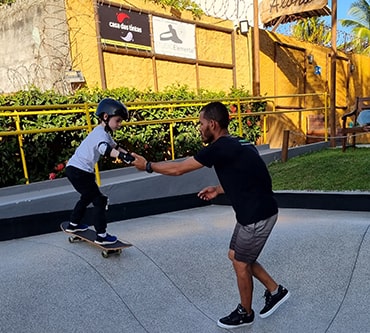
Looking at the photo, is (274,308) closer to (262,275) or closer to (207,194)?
(262,275)

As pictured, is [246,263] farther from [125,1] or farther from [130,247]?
[125,1]

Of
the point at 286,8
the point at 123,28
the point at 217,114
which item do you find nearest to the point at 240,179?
the point at 217,114

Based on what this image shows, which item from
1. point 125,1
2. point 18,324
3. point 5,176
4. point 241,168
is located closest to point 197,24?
point 125,1

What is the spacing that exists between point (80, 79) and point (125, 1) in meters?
2.07

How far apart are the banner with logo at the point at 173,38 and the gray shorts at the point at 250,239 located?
21.2ft

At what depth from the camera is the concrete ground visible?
2.54 meters

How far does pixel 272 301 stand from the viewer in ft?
8.62

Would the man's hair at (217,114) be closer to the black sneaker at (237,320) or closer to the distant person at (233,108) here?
the black sneaker at (237,320)

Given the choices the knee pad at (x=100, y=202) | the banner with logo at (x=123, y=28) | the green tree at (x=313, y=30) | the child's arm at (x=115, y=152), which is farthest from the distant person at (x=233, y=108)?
the green tree at (x=313, y=30)

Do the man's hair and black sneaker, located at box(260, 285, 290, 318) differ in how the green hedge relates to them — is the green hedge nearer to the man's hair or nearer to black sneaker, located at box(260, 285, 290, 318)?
the man's hair

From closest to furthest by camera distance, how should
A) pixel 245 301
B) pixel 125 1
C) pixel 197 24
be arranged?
pixel 245 301
pixel 125 1
pixel 197 24

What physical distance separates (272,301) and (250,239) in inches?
26.0

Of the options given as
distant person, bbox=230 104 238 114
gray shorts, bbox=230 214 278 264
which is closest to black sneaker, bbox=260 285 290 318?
gray shorts, bbox=230 214 278 264

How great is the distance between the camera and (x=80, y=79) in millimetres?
6605
